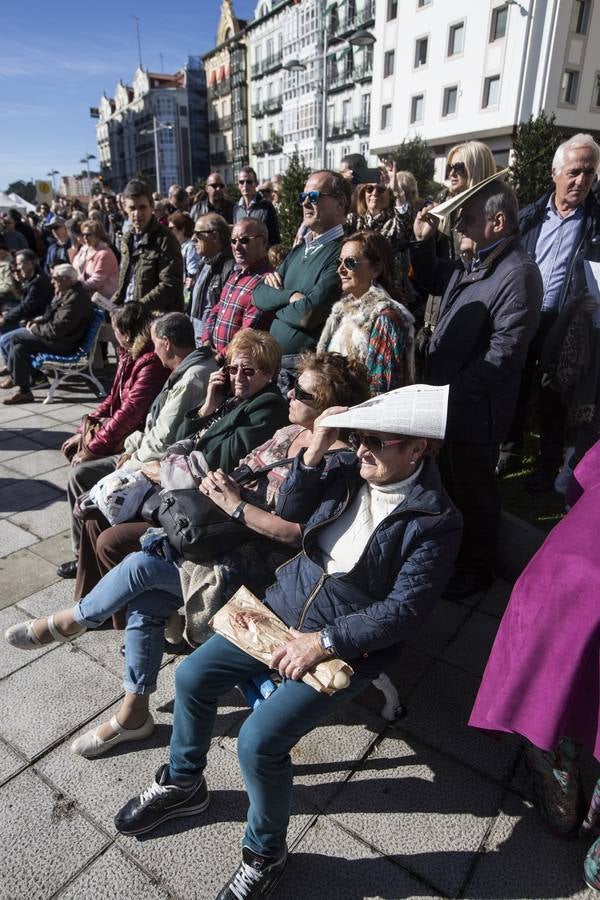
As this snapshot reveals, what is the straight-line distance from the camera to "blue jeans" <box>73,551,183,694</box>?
246cm

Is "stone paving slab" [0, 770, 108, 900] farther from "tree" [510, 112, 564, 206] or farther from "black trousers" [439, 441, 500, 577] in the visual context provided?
"tree" [510, 112, 564, 206]

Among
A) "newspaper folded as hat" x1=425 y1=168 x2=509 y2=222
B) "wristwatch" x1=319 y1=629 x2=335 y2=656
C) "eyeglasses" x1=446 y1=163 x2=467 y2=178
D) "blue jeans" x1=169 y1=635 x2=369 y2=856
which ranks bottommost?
"blue jeans" x1=169 y1=635 x2=369 y2=856

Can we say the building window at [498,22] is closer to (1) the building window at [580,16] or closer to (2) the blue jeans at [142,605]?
(1) the building window at [580,16]

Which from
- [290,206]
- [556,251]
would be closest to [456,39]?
[290,206]

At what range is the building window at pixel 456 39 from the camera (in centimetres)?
2747

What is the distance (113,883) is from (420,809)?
108cm

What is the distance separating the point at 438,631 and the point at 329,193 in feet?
9.38

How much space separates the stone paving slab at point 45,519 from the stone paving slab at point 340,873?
2.89 meters

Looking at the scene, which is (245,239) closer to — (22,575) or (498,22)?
(22,575)

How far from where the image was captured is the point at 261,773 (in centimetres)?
186

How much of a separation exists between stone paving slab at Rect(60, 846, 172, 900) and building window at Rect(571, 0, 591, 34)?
3207cm

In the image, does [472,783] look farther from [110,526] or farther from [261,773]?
[110,526]

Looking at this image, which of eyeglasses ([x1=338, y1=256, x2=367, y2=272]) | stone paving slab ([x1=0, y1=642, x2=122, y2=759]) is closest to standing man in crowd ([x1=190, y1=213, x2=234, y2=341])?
eyeglasses ([x1=338, y1=256, x2=367, y2=272])

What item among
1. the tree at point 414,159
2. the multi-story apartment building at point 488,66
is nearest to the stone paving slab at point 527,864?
the tree at point 414,159
